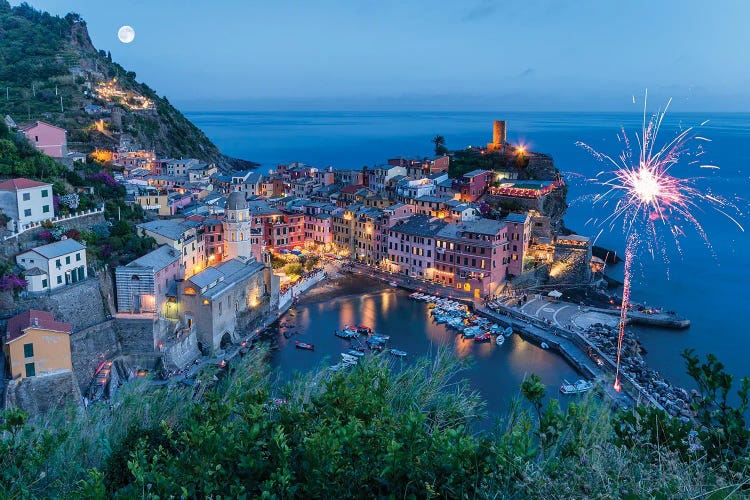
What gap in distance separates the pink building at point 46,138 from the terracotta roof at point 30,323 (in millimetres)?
10653

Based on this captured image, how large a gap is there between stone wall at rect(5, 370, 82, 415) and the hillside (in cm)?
2079

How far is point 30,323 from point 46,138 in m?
12.4

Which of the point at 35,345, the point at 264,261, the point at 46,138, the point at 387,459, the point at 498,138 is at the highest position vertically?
the point at 498,138

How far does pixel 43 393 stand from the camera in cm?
1214

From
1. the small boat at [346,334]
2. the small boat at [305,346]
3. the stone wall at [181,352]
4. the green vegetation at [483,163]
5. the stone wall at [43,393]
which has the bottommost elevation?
the small boat at [305,346]

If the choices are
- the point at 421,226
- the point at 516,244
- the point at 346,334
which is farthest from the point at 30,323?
the point at 516,244

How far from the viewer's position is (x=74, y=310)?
14.5 m

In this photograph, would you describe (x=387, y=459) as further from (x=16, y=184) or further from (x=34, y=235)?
(x=16, y=184)

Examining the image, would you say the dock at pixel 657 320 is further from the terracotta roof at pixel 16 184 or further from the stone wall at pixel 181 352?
the terracotta roof at pixel 16 184

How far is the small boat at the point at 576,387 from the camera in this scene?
50.0 ft

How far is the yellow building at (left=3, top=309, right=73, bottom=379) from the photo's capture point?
11953 millimetres

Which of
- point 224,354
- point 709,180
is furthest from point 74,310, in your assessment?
point 709,180

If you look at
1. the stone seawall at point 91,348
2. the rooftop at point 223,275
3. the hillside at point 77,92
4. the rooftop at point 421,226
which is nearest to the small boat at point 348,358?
the rooftop at point 223,275

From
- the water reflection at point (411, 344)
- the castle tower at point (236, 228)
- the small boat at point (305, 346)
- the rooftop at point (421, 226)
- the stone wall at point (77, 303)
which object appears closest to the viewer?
the stone wall at point (77, 303)
